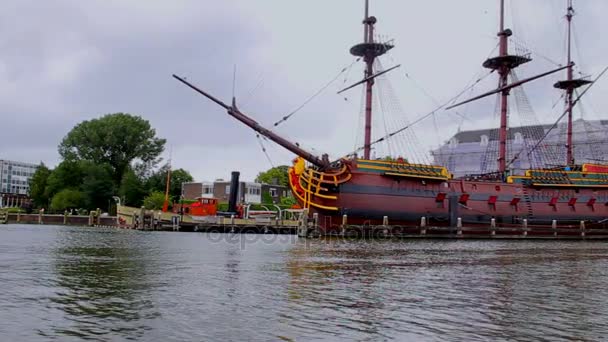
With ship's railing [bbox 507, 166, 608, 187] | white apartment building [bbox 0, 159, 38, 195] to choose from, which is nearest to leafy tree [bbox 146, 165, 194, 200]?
ship's railing [bbox 507, 166, 608, 187]

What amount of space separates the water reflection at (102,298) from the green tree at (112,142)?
235 feet

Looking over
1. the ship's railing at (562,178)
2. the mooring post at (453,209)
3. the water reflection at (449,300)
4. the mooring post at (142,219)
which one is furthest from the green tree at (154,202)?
the water reflection at (449,300)

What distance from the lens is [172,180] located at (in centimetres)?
9069

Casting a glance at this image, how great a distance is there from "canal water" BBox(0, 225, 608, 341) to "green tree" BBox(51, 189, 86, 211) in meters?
62.1

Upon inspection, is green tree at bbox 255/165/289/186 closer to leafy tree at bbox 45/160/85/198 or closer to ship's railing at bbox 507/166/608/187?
leafy tree at bbox 45/160/85/198

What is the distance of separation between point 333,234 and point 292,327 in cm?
3092

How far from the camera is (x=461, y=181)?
43.3m

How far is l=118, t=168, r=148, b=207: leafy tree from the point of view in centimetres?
7875

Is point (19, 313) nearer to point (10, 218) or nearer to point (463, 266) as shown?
point (463, 266)

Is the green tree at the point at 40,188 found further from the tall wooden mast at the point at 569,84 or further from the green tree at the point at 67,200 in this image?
the tall wooden mast at the point at 569,84

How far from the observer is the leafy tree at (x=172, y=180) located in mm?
84450

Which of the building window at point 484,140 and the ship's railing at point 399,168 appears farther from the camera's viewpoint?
the building window at point 484,140

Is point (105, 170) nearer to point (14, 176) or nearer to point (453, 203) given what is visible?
point (453, 203)

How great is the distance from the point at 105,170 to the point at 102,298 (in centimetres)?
7362
